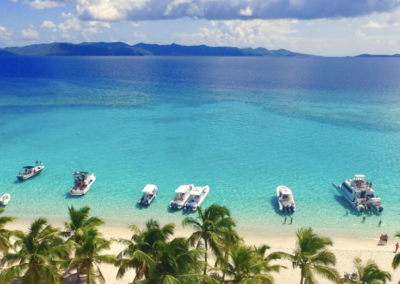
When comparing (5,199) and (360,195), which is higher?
(360,195)

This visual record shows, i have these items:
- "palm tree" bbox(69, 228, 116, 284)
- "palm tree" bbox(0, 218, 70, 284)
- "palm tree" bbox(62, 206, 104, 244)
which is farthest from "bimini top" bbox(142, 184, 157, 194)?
"palm tree" bbox(0, 218, 70, 284)

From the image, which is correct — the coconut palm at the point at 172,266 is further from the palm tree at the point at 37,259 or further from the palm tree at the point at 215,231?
the palm tree at the point at 37,259

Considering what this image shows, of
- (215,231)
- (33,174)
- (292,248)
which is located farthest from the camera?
(33,174)

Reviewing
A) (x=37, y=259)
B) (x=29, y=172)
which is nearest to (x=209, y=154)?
(x=29, y=172)

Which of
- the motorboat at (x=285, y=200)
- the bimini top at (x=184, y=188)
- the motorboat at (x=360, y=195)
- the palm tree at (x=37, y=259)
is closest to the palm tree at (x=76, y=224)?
the palm tree at (x=37, y=259)

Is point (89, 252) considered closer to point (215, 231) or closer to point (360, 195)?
point (215, 231)

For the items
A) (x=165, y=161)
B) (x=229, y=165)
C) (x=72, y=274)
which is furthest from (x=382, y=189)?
(x=72, y=274)
